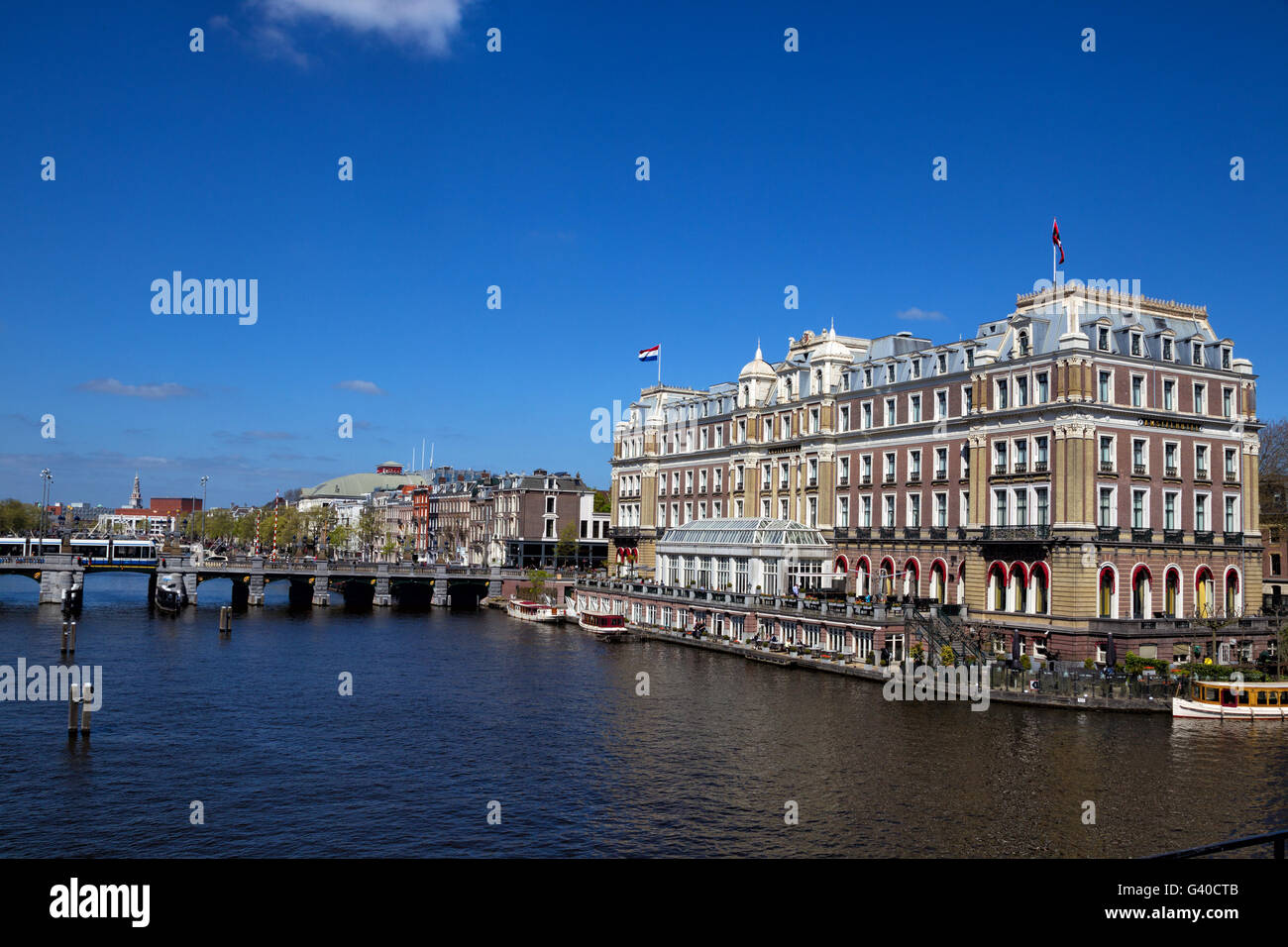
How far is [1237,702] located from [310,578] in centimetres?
10403

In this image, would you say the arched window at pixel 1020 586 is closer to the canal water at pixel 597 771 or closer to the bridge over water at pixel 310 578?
the canal water at pixel 597 771

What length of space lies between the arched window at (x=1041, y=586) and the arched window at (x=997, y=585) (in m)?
2.97

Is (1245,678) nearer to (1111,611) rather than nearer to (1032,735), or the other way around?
(1111,611)

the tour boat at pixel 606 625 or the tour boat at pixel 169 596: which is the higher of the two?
the tour boat at pixel 169 596

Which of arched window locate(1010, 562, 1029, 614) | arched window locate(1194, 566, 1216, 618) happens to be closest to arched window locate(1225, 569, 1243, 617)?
arched window locate(1194, 566, 1216, 618)

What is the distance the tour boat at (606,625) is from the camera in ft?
313

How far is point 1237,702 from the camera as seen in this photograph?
51.9 metres

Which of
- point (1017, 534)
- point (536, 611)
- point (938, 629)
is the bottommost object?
point (536, 611)

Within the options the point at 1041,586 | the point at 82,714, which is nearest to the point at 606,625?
the point at 1041,586

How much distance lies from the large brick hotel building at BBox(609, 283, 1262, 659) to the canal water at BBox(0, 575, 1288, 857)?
1318 cm

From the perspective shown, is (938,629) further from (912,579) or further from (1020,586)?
(912,579)

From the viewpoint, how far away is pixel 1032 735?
1896 inches

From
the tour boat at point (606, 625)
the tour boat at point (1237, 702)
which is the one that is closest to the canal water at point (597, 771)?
the tour boat at point (1237, 702)
